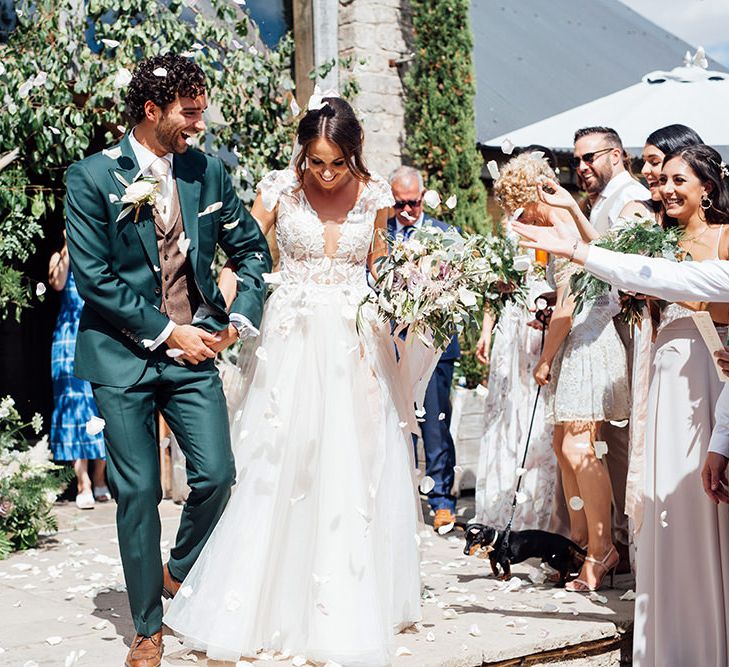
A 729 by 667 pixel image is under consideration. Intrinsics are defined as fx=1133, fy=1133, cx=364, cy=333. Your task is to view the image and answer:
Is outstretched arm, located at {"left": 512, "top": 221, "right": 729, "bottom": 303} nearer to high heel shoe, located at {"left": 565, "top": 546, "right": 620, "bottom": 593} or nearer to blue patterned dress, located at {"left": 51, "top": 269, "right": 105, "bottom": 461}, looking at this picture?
high heel shoe, located at {"left": 565, "top": 546, "right": 620, "bottom": 593}

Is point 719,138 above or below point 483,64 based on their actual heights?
below

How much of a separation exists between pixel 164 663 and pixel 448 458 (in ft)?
11.3

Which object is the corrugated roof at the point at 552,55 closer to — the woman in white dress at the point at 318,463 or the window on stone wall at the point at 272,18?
the window on stone wall at the point at 272,18

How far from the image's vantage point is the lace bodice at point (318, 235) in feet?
15.1

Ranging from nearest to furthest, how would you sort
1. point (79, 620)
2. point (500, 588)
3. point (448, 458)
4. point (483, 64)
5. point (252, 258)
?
1. point (252, 258)
2. point (79, 620)
3. point (500, 588)
4. point (448, 458)
5. point (483, 64)

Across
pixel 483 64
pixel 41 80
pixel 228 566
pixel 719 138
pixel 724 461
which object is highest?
pixel 483 64

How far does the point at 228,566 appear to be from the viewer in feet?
13.7

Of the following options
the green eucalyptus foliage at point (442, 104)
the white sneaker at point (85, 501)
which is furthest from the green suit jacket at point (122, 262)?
the green eucalyptus foliage at point (442, 104)

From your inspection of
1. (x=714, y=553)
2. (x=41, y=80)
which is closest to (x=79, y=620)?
(x=714, y=553)

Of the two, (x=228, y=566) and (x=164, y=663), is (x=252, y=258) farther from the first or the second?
(x=164, y=663)

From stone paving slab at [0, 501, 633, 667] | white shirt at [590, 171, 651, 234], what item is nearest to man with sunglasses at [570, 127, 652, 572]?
white shirt at [590, 171, 651, 234]

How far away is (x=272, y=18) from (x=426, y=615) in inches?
223

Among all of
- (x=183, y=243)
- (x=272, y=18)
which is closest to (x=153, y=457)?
(x=183, y=243)

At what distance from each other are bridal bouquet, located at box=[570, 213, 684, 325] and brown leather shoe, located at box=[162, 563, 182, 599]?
196 cm
